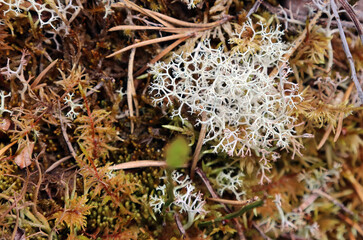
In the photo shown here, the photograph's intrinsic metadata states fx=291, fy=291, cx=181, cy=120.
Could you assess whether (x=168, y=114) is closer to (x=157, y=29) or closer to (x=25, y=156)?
(x=157, y=29)

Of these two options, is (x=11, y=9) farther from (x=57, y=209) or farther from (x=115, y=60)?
(x=57, y=209)

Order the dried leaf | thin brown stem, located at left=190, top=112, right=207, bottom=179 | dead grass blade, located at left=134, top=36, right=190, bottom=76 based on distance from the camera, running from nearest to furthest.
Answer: the dried leaf
thin brown stem, located at left=190, top=112, right=207, bottom=179
dead grass blade, located at left=134, top=36, right=190, bottom=76

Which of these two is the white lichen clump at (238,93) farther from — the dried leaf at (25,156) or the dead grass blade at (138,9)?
the dried leaf at (25,156)

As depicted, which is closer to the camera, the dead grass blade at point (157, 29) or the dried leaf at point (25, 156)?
the dried leaf at point (25, 156)

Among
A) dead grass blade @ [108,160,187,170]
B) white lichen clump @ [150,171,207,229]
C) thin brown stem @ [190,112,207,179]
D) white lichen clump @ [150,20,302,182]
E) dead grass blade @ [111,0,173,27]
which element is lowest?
white lichen clump @ [150,171,207,229]

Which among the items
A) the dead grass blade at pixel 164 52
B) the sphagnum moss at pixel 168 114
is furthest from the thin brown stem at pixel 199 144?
the dead grass blade at pixel 164 52

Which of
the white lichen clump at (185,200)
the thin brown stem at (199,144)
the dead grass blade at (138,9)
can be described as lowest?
the white lichen clump at (185,200)

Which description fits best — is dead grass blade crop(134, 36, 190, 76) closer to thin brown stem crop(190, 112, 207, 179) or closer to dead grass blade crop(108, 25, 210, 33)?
dead grass blade crop(108, 25, 210, 33)

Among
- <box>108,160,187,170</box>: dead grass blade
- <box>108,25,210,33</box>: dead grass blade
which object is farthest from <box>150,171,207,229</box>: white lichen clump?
<box>108,25,210,33</box>: dead grass blade

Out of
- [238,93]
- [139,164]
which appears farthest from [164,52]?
[139,164]
